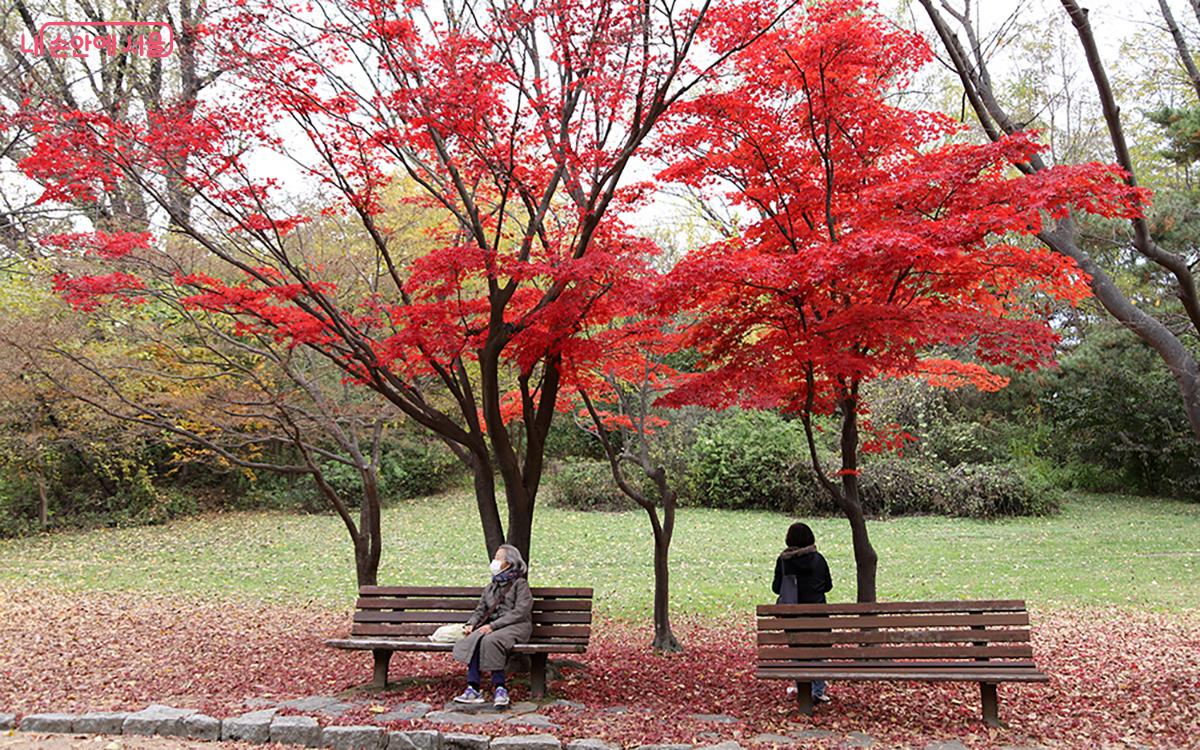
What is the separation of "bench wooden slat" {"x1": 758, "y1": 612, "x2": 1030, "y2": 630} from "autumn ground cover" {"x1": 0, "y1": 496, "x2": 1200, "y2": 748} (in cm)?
54

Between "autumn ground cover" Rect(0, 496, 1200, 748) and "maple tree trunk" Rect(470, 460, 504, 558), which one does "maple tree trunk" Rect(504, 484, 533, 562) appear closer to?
"maple tree trunk" Rect(470, 460, 504, 558)

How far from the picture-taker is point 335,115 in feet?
21.4

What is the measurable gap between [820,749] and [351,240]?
1056 centimetres

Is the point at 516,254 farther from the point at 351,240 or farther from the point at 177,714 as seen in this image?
the point at 351,240

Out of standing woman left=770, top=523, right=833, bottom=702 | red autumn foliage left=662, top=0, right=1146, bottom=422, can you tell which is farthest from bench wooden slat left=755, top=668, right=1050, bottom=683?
red autumn foliage left=662, top=0, right=1146, bottom=422

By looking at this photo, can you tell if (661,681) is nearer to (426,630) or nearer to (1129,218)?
(426,630)

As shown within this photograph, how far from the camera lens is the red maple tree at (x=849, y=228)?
17.3 ft

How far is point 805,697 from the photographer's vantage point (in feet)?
17.3

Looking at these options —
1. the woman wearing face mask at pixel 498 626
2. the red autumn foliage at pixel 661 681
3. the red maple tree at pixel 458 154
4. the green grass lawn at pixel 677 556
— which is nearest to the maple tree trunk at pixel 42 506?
the green grass lawn at pixel 677 556

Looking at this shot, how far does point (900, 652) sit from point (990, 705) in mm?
549

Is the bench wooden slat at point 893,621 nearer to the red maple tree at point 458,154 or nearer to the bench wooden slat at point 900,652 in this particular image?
the bench wooden slat at point 900,652

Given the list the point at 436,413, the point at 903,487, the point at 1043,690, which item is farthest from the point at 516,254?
the point at 903,487

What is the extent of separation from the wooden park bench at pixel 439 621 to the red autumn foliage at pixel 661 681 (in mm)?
321

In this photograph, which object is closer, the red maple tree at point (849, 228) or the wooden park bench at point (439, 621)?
the red maple tree at point (849, 228)
